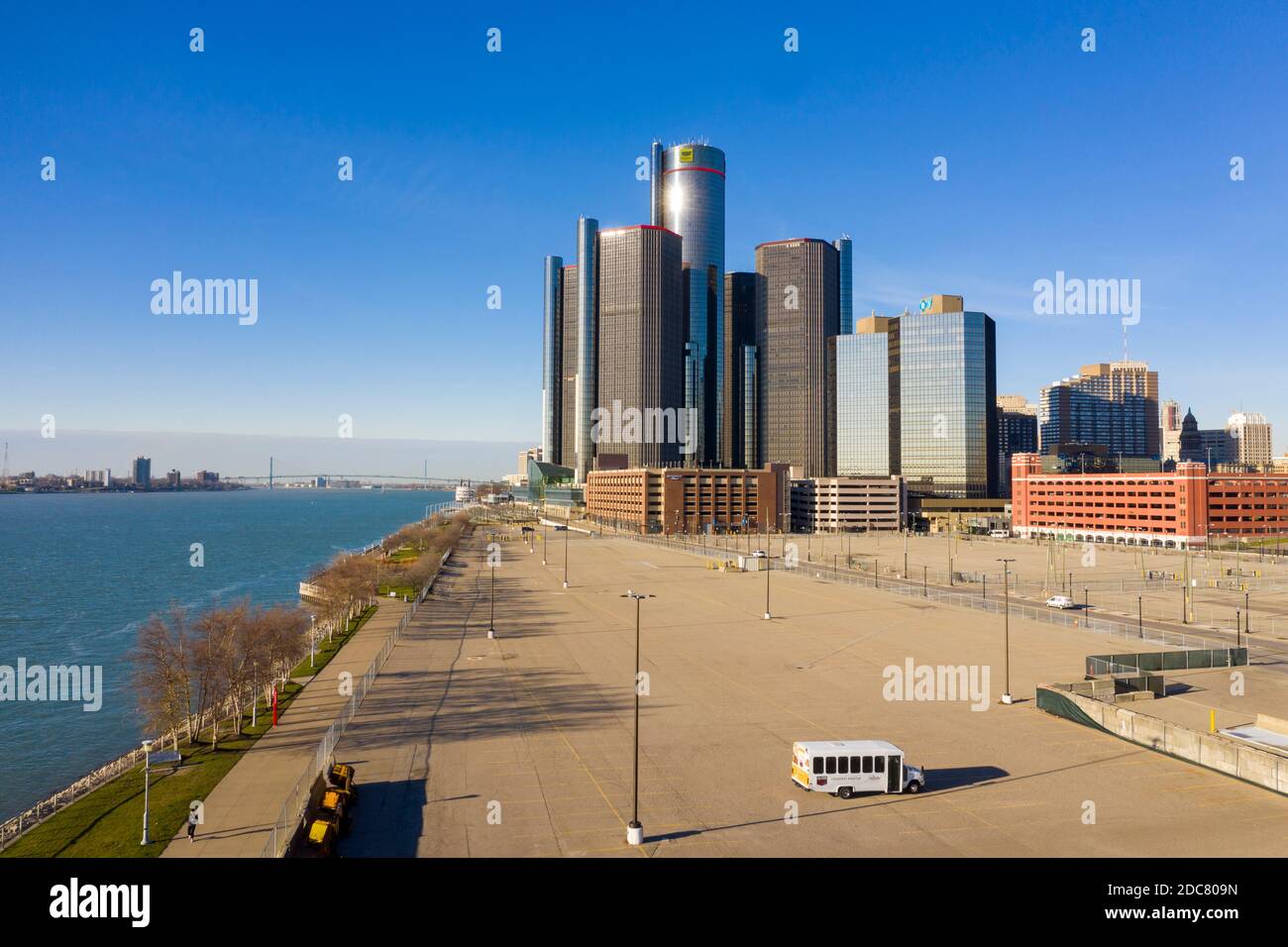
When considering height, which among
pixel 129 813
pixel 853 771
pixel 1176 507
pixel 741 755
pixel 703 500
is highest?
pixel 703 500

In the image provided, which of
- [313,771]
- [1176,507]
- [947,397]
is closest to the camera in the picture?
[313,771]

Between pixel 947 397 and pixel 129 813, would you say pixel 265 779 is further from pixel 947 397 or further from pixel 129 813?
pixel 947 397

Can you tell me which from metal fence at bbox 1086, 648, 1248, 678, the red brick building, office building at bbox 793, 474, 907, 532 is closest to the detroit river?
metal fence at bbox 1086, 648, 1248, 678

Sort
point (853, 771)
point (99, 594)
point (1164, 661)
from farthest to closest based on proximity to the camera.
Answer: point (99, 594) → point (1164, 661) → point (853, 771)

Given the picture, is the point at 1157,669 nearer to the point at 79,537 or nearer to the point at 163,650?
the point at 163,650

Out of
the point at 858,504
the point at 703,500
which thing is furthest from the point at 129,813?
the point at 858,504

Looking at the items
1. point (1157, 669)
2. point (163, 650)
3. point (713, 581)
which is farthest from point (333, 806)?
point (713, 581)

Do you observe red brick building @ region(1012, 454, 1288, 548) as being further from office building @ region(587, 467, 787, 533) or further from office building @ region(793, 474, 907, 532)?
office building @ region(587, 467, 787, 533)
